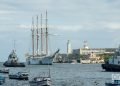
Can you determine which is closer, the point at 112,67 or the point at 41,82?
the point at 41,82

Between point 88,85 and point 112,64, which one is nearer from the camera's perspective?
point 88,85

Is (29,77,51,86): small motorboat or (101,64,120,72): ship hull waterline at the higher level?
(101,64,120,72): ship hull waterline

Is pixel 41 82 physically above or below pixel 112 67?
below

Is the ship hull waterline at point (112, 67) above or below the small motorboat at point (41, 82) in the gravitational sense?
above

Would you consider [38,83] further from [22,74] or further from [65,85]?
[22,74]

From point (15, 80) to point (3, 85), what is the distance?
1627cm

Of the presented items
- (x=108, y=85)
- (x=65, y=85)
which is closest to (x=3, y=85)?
(x=65, y=85)

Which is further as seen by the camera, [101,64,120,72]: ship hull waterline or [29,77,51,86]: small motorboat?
[101,64,120,72]: ship hull waterline

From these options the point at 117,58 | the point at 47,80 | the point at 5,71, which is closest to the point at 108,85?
the point at 47,80

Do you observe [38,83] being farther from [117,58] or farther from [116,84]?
[117,58]

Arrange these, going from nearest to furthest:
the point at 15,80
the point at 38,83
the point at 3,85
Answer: the point at 38,83 → the point at 3,85 → the point at 15,80


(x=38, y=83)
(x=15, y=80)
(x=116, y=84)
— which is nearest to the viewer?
(x=116, y=84)

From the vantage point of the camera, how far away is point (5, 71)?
15450 centimetres

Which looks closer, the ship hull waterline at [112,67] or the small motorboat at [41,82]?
the small motorboat at [41,82]
